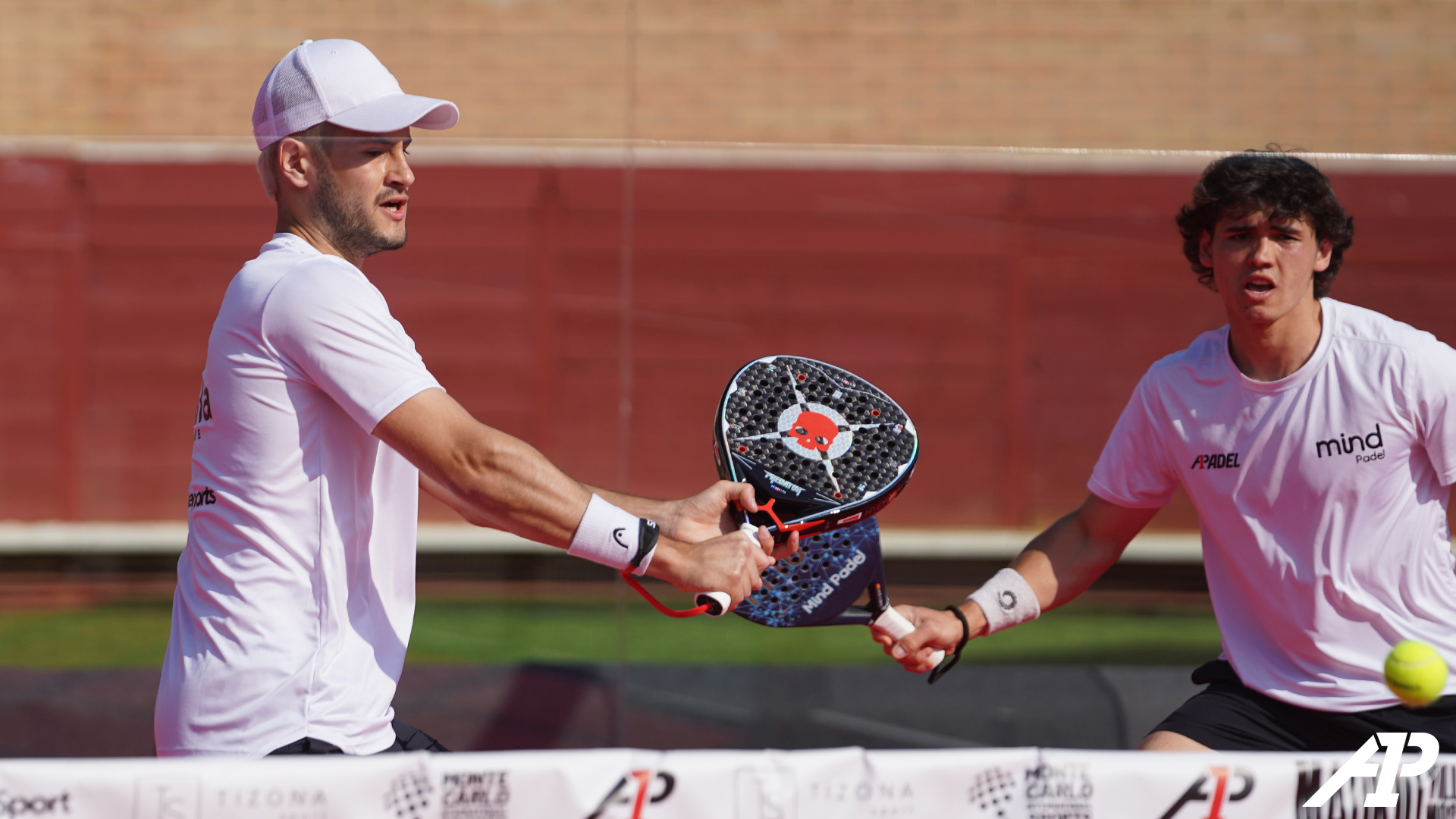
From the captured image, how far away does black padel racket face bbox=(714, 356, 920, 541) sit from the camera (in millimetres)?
2375

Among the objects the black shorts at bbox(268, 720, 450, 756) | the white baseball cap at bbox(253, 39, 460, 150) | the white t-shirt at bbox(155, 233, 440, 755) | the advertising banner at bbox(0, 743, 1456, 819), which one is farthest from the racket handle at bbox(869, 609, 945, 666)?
the white baseball cap at bbox(253, 39, 460, 150)

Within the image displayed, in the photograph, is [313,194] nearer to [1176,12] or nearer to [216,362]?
[216,362]

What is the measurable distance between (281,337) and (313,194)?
315mm

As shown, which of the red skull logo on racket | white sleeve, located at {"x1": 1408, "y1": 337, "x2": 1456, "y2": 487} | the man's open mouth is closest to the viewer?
the man's open mouth

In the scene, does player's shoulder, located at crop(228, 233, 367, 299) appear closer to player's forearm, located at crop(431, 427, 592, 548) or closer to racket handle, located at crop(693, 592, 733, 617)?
player's forearm, located at crop(431, 427, 592, 548)

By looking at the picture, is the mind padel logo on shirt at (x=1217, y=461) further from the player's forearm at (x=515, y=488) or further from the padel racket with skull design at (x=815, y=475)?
the player's forearm at (x=515, y=488)

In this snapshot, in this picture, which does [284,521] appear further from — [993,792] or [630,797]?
[993,792]

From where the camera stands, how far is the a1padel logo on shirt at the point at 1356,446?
93.4 inches

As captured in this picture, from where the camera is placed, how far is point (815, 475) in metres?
2.41

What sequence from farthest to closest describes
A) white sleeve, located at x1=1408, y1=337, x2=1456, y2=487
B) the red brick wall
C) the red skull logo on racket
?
the red brick wall → the red skull logo on racket → white sleeve, located at x1=1408, y1=337, x2=1456, y2=487

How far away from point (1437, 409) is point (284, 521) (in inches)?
80.5

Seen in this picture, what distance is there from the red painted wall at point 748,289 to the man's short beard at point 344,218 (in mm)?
3122

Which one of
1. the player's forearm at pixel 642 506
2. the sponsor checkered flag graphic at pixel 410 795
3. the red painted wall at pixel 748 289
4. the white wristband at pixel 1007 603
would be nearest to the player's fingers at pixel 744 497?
the player's forearm at pixel 642 506

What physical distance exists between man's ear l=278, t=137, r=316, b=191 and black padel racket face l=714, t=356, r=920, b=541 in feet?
2.90
